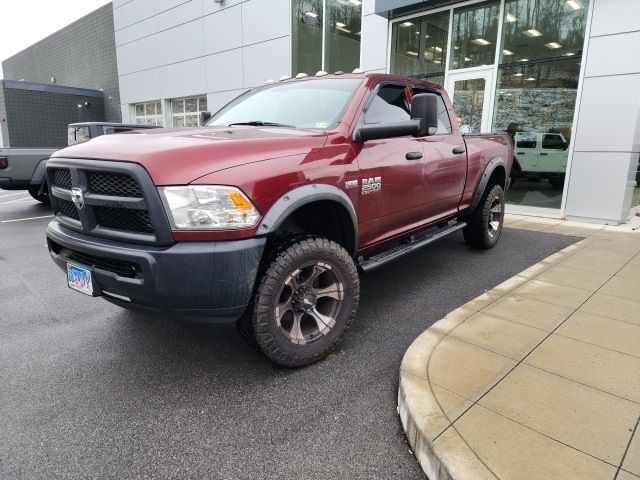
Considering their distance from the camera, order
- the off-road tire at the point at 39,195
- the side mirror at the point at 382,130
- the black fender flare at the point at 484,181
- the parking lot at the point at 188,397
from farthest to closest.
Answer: the off-road tire at the point at 39,195 → the black fender flare at the point at 484,181 → the side mirror at the point at 382,130 → the parking lot at the point at 188,397

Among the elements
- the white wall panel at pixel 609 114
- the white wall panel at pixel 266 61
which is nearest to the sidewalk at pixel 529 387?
the white wall panel at pixel 609 114

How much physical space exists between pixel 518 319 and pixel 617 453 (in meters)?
1.48

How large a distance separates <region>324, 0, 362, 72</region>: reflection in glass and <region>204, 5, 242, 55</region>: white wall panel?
3318 millimetres

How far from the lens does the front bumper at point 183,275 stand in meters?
2.21

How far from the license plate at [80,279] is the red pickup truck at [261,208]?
0.04 ft

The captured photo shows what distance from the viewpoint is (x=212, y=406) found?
2445 mm

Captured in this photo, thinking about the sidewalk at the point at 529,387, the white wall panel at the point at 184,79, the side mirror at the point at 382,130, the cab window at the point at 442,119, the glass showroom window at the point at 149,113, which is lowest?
the sidewalk at the point at 529,387

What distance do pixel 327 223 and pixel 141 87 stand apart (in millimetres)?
18273

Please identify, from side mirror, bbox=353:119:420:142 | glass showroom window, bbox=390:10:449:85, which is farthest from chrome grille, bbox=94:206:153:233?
glass showroom window, bbox=390:10:449:85

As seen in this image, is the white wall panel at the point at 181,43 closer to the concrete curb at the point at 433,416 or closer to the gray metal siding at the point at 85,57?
the gray metal siding at the point at 85,57

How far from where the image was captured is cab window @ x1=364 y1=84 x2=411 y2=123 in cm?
344

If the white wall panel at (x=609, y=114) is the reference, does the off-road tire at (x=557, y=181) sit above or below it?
below

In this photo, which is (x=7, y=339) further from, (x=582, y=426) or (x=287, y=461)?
(x=582, y=426)

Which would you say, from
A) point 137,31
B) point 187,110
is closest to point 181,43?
point 187,110
